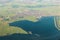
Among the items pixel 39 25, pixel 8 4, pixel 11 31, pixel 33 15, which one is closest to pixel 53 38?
pixel 39 25

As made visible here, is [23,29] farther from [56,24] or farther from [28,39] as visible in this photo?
[56,24]

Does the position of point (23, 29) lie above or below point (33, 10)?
below

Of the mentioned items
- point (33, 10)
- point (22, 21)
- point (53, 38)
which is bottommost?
point (53, 38)

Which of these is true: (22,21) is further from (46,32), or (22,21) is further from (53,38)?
(53,38)

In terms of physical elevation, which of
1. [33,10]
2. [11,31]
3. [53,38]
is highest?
[33,10]

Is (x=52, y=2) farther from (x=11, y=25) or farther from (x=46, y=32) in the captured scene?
(x=11, y=25)

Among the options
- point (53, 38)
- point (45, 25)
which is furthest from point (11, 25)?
point (53, 38)

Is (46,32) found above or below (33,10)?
below

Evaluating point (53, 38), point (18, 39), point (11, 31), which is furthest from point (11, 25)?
point (53, 38)
